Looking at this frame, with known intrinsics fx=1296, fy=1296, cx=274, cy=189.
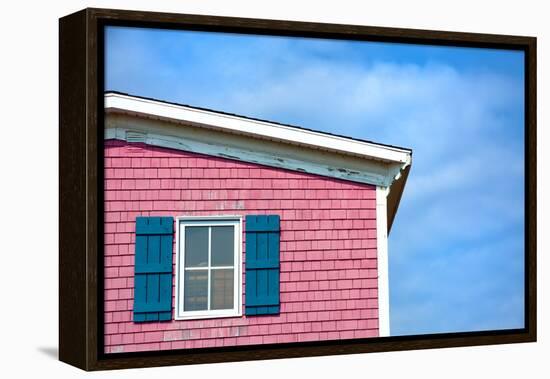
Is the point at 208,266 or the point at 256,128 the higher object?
the point at 256,128

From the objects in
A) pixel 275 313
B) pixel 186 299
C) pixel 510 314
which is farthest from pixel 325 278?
pixel 510 314

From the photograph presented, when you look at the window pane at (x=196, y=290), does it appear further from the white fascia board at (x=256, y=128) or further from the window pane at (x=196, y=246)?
the white fascia board at (x=256, y=128)

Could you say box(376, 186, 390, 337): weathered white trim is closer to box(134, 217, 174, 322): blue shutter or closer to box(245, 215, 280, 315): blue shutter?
box(245, 215, 280, 315): blue shutter

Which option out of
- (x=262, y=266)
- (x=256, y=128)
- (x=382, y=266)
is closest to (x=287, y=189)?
(x=256, y=128)

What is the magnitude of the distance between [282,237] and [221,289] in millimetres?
636

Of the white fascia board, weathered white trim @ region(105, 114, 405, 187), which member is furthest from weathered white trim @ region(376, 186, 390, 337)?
the white fascia board

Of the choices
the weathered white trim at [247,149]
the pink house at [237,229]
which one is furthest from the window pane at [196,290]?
the weathered white trim at [247,149]

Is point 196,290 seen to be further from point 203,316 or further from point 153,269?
point 153,269

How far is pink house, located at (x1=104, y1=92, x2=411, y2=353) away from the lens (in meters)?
9.27

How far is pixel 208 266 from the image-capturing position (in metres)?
9.58

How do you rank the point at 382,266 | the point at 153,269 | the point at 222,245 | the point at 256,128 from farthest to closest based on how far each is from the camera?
the point at 382,266
the point at 256,128
the point at 222,245
the point at 153,269

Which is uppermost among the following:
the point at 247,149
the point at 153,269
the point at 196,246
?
the point at 247,149

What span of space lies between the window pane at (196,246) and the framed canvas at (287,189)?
1cm

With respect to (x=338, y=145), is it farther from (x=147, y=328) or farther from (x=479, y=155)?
(x=147, y=328)
